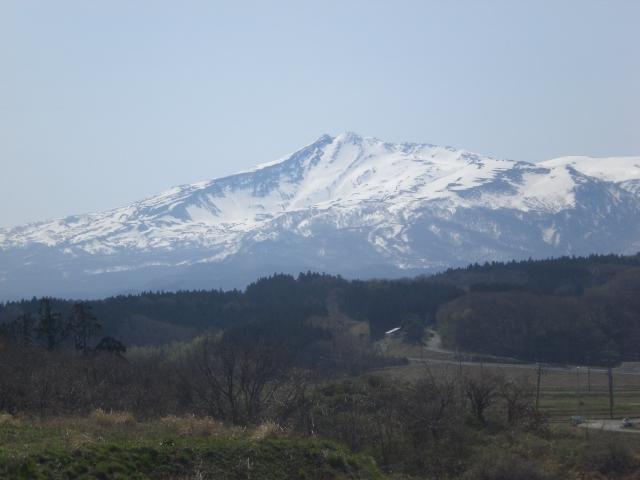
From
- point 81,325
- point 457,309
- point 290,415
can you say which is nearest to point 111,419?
point 290,415

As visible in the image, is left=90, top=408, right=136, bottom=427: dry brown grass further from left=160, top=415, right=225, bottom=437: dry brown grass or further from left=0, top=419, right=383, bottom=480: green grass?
left=160, top=415, right=225, bottom=437: dry brown grass

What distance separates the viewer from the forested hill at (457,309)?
271ft

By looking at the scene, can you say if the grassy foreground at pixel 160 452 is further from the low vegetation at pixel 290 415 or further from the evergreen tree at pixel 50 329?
the evergreen tree at pixel 50 329

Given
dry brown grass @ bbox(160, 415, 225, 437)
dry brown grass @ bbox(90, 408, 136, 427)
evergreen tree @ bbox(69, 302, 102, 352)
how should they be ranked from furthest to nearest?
evergreen tree @ bbox(69, 302, 102, 352)
dry brown grass @ bbox(90, 408, 136, 427)
dry brown grass @ bbox(160, 415, 225, 437)

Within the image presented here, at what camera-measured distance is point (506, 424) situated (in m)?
33.6

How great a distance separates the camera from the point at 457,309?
91.2 metres

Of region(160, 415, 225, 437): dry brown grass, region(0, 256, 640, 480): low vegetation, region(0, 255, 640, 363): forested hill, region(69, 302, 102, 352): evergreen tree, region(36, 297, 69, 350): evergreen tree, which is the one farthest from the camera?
region(0, 255, 640, 363): forested hill

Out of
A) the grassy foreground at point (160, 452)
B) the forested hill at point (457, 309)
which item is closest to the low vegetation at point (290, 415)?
the grassy foreground at point (160, 452)

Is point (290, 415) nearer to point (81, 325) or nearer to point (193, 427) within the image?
point (193, 427)

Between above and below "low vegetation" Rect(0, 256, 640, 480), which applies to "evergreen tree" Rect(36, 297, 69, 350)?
above

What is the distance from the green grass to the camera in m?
16.4

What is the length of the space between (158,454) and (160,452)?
10 centimetres

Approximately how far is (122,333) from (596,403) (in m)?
56.4

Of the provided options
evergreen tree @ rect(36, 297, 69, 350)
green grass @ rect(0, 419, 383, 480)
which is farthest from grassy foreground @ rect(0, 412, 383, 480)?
evergreen tree @ rect(36, 297, 69, 350)
